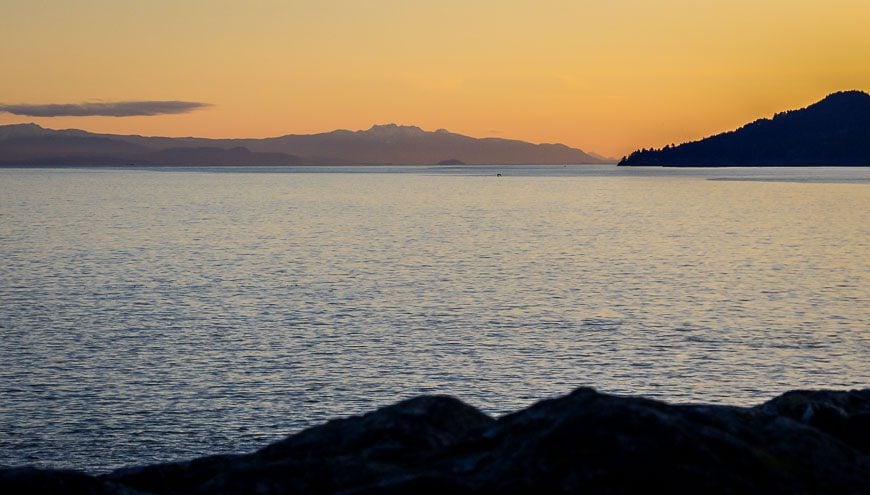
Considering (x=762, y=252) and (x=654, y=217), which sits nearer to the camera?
(x=762, y=252)

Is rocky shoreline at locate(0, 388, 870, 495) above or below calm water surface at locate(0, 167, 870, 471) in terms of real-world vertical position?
above

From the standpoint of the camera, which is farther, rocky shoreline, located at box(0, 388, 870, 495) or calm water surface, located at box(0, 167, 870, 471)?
calm water surface, located at box(0, 167, 870, 471)

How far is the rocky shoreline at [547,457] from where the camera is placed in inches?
384

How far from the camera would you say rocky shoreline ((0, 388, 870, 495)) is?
974 centimetres

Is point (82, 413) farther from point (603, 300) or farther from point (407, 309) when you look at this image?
point (603, 300)

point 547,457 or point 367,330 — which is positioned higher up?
point 547,457

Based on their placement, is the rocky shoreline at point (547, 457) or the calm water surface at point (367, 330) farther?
the calm water surface at point (367, 330)

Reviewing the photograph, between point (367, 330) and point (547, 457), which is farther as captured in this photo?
point (367, 330)

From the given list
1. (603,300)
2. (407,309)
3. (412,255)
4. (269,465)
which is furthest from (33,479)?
(412,255)

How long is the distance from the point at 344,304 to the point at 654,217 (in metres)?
123

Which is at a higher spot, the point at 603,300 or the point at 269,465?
the point at 269,465

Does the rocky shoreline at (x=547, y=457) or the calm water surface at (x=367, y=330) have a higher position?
the rocky shoreline at (x=547, y=457)

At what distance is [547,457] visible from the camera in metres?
9.92

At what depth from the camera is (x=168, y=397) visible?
3959 centimetres
